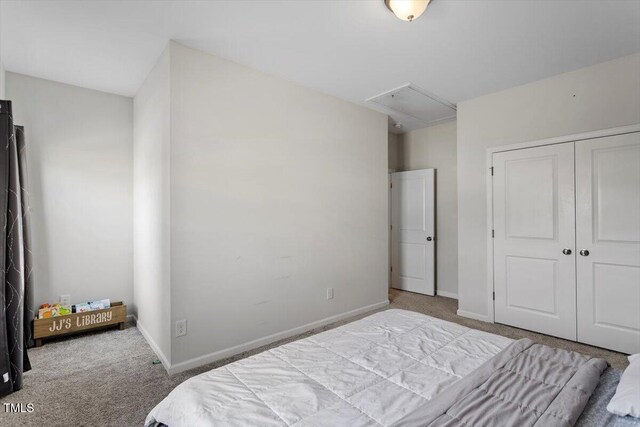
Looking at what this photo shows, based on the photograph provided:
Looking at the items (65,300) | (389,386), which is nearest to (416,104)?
(389,386)

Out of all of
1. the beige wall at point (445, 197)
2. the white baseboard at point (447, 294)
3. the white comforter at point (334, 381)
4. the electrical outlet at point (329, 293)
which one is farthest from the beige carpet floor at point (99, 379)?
the beige wall at point (445, 197)

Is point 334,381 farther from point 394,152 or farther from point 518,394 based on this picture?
point 394,152

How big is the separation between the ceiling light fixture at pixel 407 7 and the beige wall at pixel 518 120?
1.93 metres

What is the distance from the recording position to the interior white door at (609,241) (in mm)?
2602

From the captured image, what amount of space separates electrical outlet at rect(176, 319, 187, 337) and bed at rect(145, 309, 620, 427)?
125 centimetres

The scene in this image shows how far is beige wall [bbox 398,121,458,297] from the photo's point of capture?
14.8ft

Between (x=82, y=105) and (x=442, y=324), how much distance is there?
3966mm

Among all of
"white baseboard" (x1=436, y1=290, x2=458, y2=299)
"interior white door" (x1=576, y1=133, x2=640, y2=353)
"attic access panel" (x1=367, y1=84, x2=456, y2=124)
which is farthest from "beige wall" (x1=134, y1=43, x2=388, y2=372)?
"interior white door" (x1=576, y1=133, x2=640, y2=353)

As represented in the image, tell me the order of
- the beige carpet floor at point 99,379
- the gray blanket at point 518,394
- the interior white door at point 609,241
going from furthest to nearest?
the interior white door at point 609,241, the beige carpet floor at point 99,379, the gray blanket at point 518,394

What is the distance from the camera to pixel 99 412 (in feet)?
6.14

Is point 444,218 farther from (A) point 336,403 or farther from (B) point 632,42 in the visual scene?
(A) point 336,403

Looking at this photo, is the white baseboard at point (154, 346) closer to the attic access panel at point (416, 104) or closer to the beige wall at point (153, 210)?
the beige wall at point (153, 210)

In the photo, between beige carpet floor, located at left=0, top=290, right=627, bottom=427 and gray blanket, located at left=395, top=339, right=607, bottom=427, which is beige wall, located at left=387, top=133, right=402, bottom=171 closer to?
beige carpet floor, located at left=0, top=290, right=627, bottom=427

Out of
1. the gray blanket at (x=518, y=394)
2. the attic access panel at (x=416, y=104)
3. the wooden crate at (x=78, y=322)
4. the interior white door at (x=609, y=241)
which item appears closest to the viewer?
the gray blanket at (x=518, y=394)
